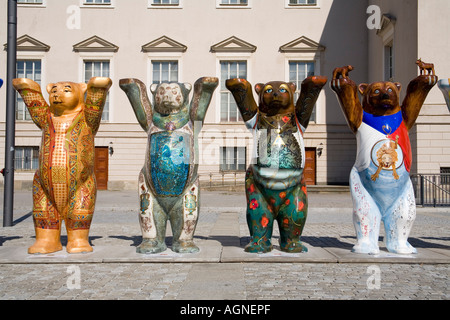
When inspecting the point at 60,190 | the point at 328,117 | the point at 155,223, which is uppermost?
the point at 328,117

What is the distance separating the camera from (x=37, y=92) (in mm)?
4914

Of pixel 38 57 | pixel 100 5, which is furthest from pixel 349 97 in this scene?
pixel 38 57

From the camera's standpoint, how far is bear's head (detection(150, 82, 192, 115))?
4758mm

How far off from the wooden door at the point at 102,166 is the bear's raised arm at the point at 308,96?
17.0 metres

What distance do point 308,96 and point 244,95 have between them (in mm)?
681

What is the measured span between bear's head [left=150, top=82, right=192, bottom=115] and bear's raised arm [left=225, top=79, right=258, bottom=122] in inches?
20.4

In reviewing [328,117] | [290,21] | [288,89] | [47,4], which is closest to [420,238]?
[288,89]

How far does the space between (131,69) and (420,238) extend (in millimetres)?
16513

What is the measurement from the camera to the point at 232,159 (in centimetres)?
2080

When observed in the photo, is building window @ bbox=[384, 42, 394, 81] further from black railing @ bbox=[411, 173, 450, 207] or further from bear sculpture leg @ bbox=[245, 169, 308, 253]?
bear sculpture leg @ bbox=[245, 169, 308, 253]

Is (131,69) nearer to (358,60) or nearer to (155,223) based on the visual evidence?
(358,60)

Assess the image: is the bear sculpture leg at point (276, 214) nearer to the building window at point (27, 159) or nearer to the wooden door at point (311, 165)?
the wooden door at point (311, 165)

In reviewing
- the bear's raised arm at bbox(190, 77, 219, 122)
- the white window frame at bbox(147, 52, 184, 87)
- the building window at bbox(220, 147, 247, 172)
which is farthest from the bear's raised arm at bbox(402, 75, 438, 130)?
the white window frame at bbox(147, 52, 184, 87)

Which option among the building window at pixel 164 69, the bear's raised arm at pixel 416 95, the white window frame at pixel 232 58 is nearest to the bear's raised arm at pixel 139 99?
the bear's raised arm at pixel 416 95
